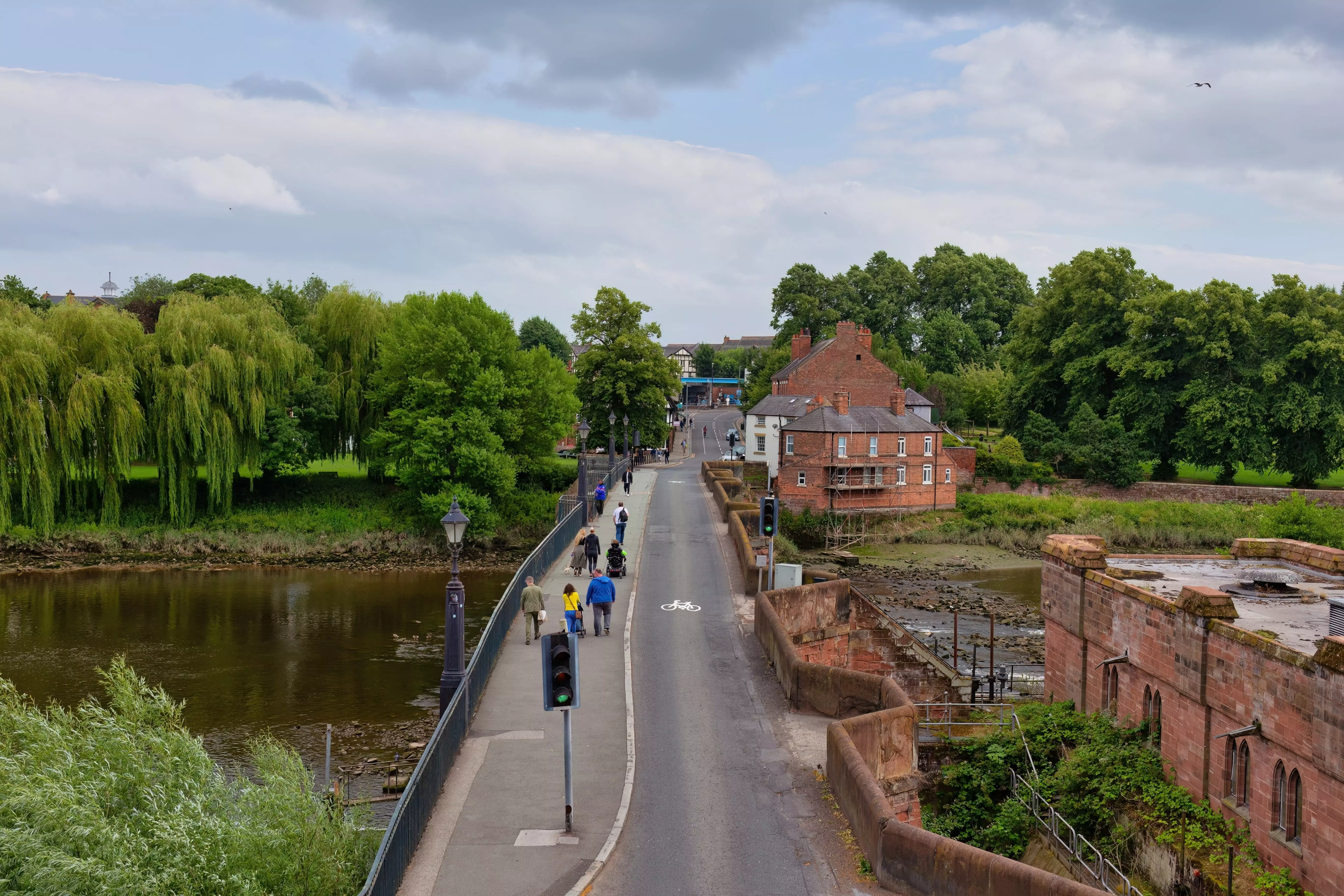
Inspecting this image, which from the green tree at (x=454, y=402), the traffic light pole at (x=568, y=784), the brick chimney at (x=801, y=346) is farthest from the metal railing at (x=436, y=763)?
the brick chimney at (x=801, y=346)

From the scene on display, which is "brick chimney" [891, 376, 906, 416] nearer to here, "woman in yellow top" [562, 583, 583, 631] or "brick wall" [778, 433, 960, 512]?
"brick wall" [778, 433, 960, 512]

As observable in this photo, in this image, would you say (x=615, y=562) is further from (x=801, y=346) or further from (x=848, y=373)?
(x=801, y=346)

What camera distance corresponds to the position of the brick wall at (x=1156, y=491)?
56.9 metres

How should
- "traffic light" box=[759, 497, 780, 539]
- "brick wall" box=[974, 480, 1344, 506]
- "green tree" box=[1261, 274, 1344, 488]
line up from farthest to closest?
"brick wall" box=[974, 480, 1344, 506]
"green tree" box=[1261, 274, 1344, 488]
"traffic light" box=[759, 497, 780, 539]

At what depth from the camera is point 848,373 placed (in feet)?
219

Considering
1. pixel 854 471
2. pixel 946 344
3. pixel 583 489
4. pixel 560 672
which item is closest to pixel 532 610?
pixel 560 672

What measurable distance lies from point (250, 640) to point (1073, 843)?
78.2ft

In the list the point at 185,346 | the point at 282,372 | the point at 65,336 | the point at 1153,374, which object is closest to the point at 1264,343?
the point at 1153,374

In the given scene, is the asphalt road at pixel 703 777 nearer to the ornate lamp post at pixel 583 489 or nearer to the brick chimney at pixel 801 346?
the ornate lamp post at pixel 583 489

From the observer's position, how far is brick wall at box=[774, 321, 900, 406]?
66500 millimetres

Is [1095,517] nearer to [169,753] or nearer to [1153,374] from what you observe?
[1153,374]

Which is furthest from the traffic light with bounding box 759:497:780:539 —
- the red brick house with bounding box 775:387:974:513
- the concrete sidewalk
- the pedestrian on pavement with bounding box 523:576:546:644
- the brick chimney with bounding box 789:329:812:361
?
the brick chimney with bounding box 789:329:812:361

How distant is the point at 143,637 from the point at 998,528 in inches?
1590

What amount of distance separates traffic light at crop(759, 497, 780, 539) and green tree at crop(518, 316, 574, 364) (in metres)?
96.3
